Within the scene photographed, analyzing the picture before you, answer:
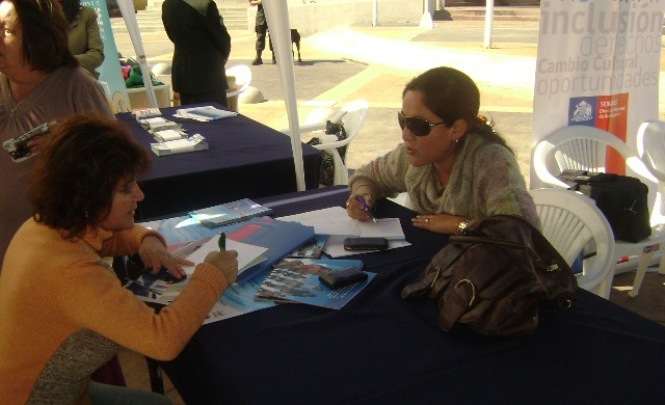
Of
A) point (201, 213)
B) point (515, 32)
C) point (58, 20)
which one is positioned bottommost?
point (515, 32)

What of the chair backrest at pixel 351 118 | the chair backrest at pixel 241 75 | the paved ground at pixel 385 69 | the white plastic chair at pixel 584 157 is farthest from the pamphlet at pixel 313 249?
the chair backrest at pixel 241 75

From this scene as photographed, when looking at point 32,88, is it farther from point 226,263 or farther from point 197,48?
point 197,48

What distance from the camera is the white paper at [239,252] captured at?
1.69 meters

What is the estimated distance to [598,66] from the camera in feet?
12.0

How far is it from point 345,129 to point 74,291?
346 cm

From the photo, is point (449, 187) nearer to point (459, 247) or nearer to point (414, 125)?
point (414, 125)

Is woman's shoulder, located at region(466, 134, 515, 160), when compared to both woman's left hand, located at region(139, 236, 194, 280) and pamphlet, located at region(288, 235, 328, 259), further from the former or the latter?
woman's left hand, located at region(139, 236, 194, 280)

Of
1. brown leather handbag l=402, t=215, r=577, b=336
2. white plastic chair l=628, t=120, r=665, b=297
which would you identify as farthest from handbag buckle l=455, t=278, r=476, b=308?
white plastic chair l=628, t=120, r=665, b=297

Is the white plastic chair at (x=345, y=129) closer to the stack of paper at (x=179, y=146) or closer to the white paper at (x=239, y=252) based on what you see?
the stack of paper at (x=179, y=146)

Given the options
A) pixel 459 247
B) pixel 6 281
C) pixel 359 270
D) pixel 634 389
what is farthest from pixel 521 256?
pixel 6 281

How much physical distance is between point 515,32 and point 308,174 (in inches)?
546

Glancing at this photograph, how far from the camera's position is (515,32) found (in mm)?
15414

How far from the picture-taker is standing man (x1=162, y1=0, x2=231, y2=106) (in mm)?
4879

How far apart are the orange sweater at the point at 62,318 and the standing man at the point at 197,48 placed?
3920 millimetres
